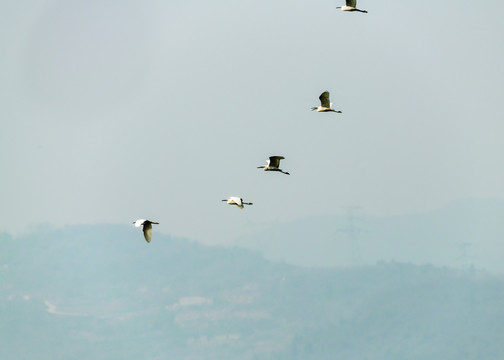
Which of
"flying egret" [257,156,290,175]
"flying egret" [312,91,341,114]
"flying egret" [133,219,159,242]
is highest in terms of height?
"flying egret" [312,91,341,114]

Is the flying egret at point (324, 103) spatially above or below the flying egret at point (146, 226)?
above

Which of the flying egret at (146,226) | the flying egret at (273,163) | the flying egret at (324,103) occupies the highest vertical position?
the flying egret at (324,103)

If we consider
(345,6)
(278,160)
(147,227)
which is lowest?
(147,227)

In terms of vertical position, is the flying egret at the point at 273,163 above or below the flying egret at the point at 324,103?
below

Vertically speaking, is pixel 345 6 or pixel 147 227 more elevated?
pixel 345 6

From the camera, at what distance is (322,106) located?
5022 inches

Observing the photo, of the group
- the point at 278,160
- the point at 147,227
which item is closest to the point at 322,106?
the point at 278,160

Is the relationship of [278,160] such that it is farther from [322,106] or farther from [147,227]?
[147,227]

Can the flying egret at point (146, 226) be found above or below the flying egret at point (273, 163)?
below

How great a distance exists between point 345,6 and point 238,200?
83.8 feet

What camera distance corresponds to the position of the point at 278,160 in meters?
126

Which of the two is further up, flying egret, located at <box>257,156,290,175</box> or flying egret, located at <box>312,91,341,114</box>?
flying egret, located at <box>312,91,341,114</box>

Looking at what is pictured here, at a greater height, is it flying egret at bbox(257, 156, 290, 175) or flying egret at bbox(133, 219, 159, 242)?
flying egret at bbox(257, 156, 290, 175)

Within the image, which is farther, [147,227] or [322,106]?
[322,106]
